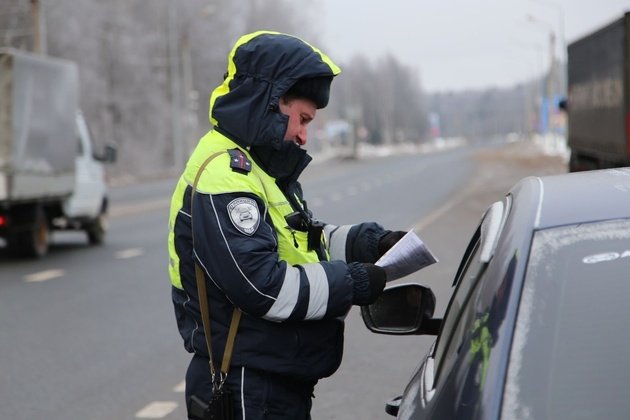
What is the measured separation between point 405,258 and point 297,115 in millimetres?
603

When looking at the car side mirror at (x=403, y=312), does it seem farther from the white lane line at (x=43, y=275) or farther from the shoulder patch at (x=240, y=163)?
the white lane line at (x=43, y=275)

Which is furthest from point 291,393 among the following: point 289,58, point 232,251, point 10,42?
point 10,42

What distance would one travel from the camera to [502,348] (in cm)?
242

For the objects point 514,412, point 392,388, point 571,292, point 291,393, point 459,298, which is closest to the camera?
point 514,412

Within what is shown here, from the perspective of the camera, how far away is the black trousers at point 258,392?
3.50 meters

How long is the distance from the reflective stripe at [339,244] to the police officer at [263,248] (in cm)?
38

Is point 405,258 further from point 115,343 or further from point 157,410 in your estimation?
point 115,343

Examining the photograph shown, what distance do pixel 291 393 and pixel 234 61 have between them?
98 cm

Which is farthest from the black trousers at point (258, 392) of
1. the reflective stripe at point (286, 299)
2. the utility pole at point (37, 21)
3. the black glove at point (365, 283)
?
the utility pole at point (37, 21)

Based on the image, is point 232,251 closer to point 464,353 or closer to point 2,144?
point 464,353

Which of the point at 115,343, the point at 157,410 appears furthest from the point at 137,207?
the point at 157,410

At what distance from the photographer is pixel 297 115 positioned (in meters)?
3.56

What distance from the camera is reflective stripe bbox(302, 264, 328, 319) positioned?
11.1 ft

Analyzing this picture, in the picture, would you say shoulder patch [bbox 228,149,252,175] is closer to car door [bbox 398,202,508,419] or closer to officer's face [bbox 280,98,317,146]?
officer's face [bbox 280,98,317,146]
